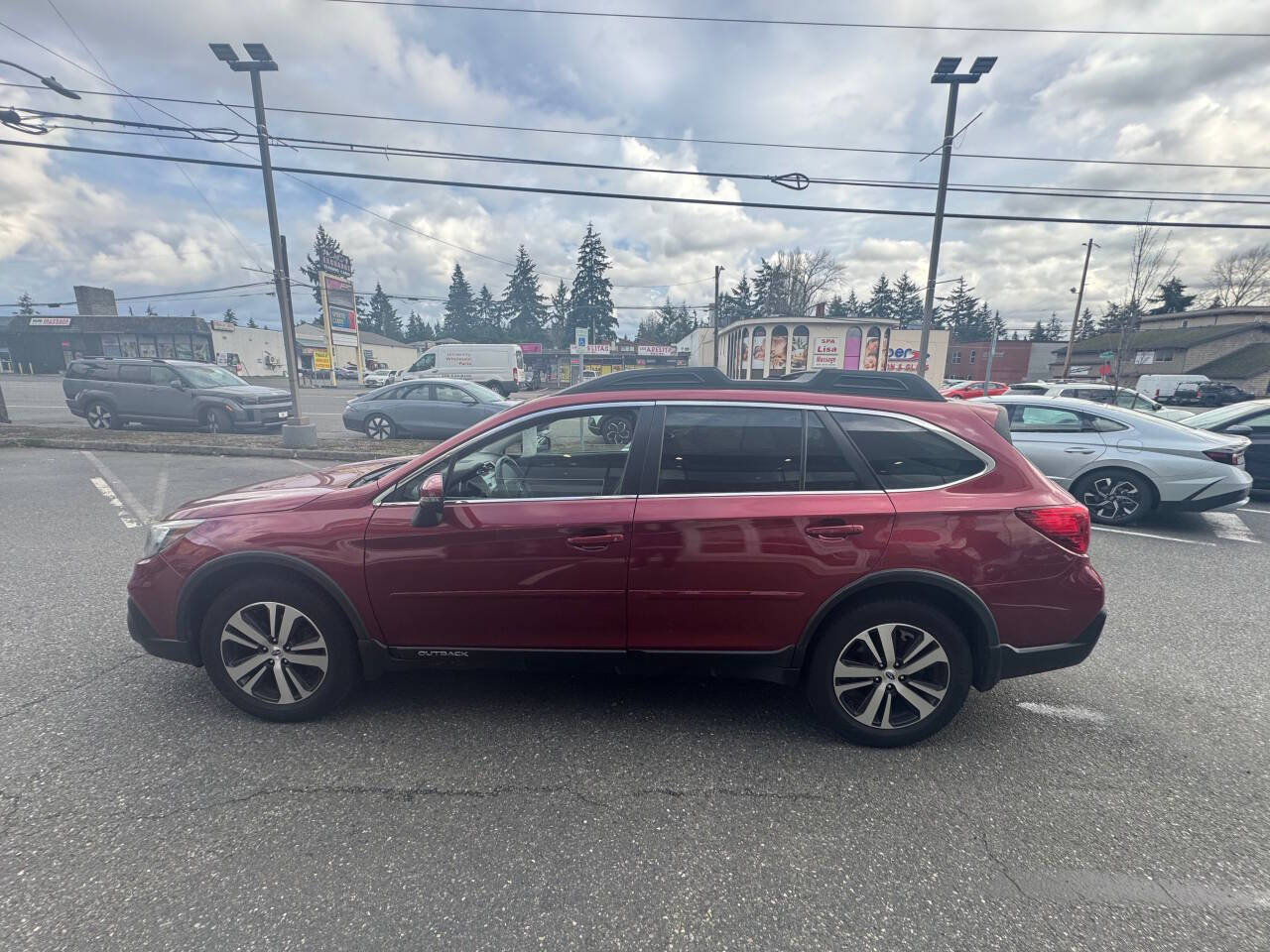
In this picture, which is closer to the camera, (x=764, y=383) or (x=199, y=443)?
(x=764, y=383)

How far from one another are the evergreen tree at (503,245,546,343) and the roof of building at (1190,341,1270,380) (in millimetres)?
69216

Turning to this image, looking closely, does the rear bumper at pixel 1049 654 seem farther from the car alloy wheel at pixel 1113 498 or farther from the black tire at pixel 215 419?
the black tire at pixel 215 419

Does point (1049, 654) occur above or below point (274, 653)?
above

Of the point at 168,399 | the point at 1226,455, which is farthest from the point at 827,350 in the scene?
the point at 168,399

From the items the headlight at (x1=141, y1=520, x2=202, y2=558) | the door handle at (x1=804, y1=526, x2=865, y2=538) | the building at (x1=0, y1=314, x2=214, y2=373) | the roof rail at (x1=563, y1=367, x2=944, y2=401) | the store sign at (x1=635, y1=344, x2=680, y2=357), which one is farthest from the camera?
the store sign at (x1=635, y1=344, x2=680, y2=357)

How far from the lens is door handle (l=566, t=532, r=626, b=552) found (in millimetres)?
2521

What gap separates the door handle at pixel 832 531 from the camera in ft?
8.18

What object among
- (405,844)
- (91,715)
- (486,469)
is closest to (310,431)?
(91,715)

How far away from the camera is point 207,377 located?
506 inches

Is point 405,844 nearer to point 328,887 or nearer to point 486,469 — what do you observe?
point 328,887

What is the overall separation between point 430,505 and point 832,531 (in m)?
1.84

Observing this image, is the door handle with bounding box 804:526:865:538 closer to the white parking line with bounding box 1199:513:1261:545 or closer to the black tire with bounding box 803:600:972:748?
the black tire with bounding box 803:600:972:748

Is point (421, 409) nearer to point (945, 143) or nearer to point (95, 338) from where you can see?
point (945, 143)

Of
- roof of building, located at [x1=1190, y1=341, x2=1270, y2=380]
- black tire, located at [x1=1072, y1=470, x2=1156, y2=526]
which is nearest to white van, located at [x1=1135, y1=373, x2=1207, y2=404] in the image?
roof of building, located at [x1=1190, y1=341, x2=1270, y2=380]
